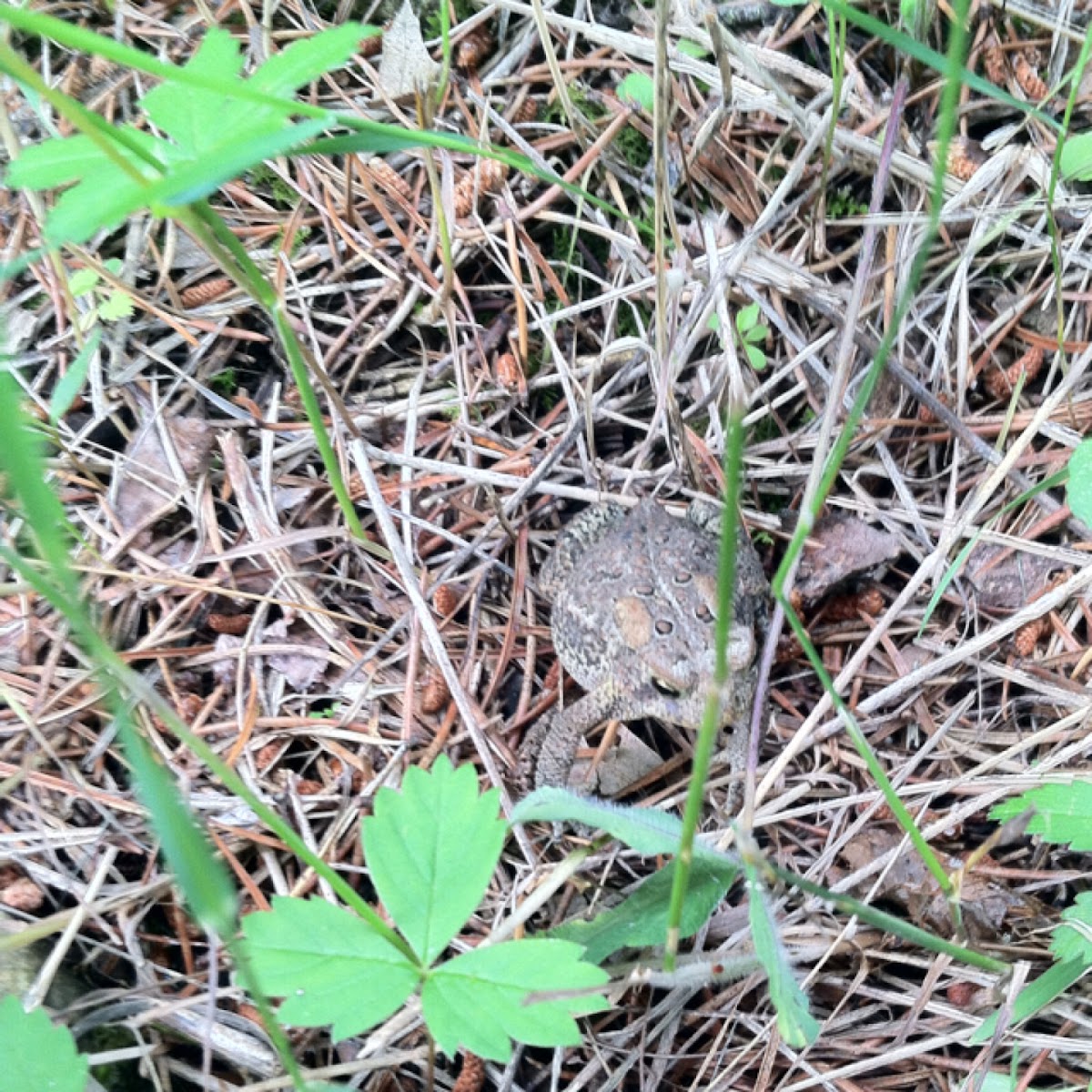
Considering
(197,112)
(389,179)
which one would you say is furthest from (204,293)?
(197,112)

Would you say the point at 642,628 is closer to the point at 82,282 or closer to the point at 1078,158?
the point at 1078,158

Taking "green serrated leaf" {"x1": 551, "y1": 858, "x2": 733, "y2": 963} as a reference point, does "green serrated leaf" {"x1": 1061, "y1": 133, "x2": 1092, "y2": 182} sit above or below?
above

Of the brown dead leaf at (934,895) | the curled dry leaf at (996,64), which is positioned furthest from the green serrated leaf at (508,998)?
the curled dry leaf at (996,64)

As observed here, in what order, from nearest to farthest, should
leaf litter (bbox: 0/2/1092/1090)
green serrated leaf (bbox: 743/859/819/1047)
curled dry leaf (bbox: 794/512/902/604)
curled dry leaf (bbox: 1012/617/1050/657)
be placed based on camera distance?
green serrated leaf (bbox: 743/859/819/1047), leaf litter (bbox: 0/2/1092/1090), curled dry leaf (bbox: 1012/617/1050/657), curled dry leaf (bbox: 794/512/902/604)

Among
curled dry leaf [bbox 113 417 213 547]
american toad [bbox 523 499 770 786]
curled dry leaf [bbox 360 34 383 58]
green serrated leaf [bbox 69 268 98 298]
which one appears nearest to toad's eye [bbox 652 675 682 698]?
american toad [bbox 523 499 770 786]

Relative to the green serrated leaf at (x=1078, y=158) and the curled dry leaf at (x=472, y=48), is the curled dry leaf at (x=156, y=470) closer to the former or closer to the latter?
the curled dry leaf at (x=472, y=48)

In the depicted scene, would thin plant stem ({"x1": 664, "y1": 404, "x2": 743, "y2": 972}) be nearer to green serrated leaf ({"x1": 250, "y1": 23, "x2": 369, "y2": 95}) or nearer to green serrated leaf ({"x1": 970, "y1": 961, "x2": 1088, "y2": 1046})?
green serrated leaf ({"x1": 970, "y1": 961, "x2": 1088, "y2": 1046})

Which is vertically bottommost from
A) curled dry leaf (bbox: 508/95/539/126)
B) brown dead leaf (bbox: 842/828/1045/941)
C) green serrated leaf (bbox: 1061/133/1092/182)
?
brown dead leaf (bbox: 842/828/1045/941)

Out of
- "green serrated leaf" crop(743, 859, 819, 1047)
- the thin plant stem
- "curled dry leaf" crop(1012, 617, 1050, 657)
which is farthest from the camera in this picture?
"curled dry leaf" crop(1012, 617, 1050, 657)

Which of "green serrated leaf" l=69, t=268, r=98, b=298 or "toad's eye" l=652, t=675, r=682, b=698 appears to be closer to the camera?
"toad's eye" l=652, t=675, r=682, b=698
